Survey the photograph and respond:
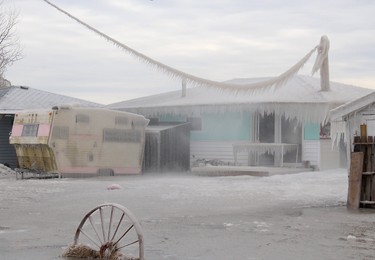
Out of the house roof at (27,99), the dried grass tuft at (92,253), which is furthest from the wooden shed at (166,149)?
the dried grass tuft at (92,253)

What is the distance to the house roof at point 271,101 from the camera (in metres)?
21.8

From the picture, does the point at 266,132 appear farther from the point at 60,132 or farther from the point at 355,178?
the point at 355,178

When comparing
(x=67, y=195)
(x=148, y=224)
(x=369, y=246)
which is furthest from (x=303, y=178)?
(x=369, y=246)

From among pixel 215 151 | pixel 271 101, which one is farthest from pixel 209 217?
pixel 215 151

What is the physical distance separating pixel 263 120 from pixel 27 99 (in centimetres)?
1103

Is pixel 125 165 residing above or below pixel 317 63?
below

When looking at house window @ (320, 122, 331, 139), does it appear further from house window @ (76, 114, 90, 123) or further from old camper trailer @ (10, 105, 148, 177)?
house window @ (76, 114, 90, 123)

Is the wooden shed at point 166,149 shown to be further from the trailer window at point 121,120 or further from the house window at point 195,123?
the trailer window at point 121,120

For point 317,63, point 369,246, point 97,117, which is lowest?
point 369,246

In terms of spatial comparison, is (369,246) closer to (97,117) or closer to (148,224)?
(148,224)

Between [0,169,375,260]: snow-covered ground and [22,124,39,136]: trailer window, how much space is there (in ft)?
8.07

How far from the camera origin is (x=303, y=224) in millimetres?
10500

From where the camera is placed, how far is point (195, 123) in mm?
25594

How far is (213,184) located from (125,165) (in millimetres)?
5353
